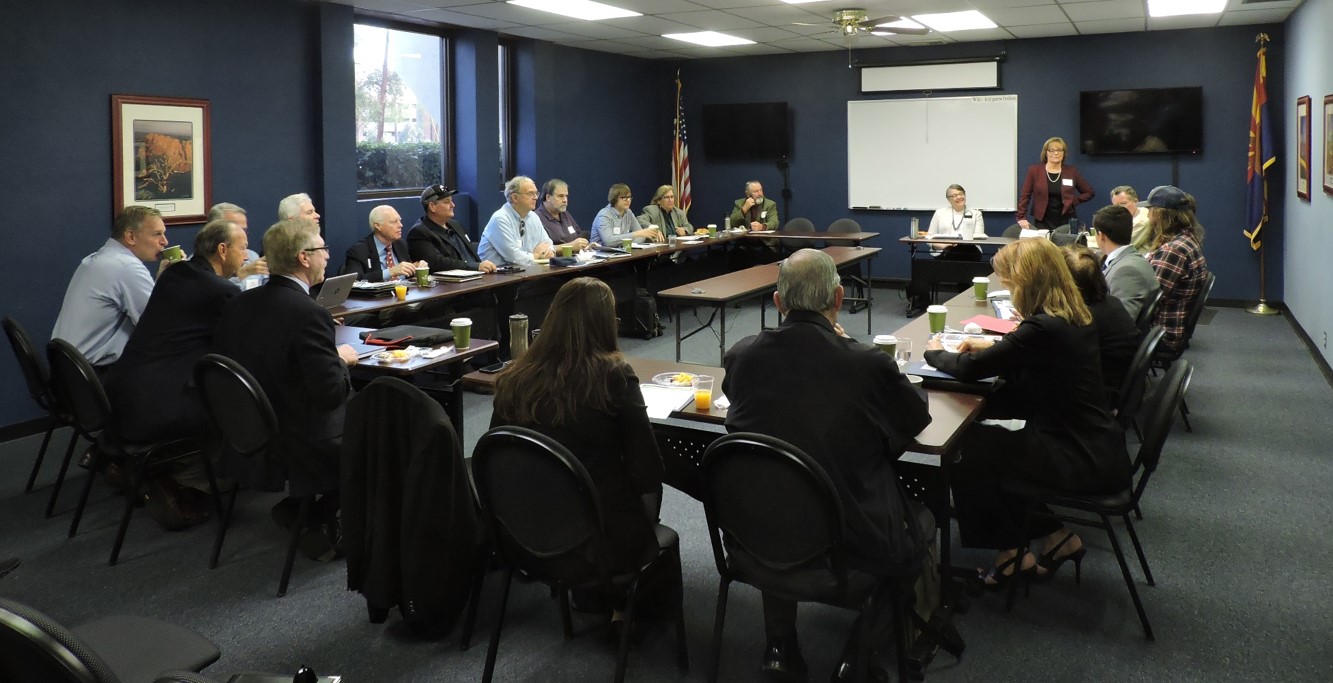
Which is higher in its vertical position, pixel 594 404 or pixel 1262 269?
pixel 1262 269

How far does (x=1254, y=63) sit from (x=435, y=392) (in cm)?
841

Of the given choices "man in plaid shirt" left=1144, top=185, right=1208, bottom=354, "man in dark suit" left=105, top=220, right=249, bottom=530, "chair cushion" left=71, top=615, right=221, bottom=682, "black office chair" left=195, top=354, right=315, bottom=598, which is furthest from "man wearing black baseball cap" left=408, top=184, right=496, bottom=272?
"chair cushion" left=71, top=615, right=221, bottom=682

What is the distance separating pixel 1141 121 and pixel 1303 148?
6.93 ft

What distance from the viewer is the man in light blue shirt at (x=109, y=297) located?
14.0ft

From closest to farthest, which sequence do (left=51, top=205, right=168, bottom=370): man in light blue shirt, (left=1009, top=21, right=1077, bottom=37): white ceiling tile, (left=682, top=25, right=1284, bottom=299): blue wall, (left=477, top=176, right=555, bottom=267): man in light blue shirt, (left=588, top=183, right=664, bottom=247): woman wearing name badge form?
(left=51, top=205, right=168, bottom=370): man in light blue shirt
(left=477, top=176, right=555, bottom=267): man in light blue shirt
(left=588, top=183, right=664, bottom=247): woman wearing name badge
(left=1009, top=21, right=1077, bottom=37): white ceiling tile
(left=682, top=25, right=1284, bottom=299): blue wall

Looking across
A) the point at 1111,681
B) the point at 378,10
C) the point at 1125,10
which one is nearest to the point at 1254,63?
the point at 1125,10

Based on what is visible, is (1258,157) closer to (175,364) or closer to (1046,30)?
(1046,30)

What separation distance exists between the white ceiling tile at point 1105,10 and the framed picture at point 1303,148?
1.42 metres

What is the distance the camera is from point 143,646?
1918mm

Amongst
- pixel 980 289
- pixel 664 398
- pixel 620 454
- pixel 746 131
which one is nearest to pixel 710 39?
pixel 746 131

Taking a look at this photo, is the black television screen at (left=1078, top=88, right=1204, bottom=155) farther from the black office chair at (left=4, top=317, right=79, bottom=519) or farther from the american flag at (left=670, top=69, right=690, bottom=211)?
the black office chair at (left=4, top=317, right=79, bottom=519)

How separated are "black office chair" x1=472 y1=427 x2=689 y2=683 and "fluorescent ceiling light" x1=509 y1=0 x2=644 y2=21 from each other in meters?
5.45

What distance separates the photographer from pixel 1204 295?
199 inches

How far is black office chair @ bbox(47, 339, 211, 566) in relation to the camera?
3596mm
